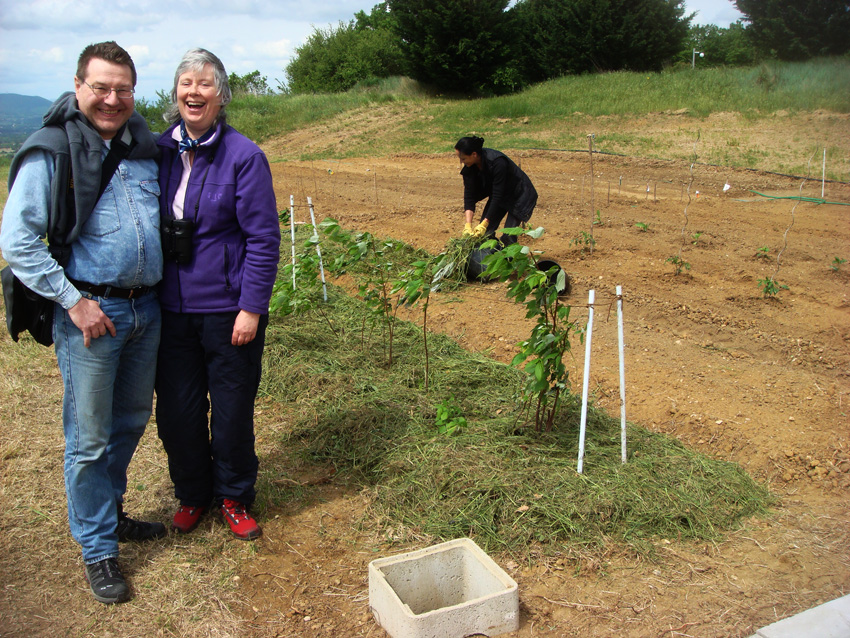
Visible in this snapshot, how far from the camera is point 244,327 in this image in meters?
2.54

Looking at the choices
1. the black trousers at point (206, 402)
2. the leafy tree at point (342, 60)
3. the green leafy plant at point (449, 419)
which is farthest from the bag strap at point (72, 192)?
the leafy tree at point (342, 60)

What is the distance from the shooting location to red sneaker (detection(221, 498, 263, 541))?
280 cm

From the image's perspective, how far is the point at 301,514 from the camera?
305cm

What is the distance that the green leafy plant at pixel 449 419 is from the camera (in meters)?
3.42

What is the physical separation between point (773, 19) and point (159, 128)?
60.2 ft

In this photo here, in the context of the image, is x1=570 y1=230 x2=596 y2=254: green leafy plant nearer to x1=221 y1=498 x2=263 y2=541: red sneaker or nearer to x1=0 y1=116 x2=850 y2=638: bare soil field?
x1=0 y1=116 x2=850 y2=638: bare soil field

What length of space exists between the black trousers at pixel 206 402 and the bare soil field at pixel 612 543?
0.73ft

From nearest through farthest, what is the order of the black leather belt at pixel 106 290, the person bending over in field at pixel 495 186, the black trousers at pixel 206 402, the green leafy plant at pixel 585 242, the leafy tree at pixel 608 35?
the black leather belt at pixel 106 290
the black trousers at pixel 206 402
the person bending over in field at pixel 495 186
the green leafy plant at pixel 585 242
the leafy tree at pixel 608 35

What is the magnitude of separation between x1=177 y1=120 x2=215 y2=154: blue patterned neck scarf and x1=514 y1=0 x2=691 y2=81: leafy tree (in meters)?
24.3

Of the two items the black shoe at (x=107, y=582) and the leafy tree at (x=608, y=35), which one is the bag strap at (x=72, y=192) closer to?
the black shoe at (x=107, y=582)

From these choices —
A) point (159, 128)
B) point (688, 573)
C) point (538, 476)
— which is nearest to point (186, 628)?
point (538, 476)

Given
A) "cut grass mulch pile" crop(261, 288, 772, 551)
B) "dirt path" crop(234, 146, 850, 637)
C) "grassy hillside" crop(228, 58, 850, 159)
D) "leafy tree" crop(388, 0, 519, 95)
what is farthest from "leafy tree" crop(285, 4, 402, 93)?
"cut grass mulch pile" crop(261, 288, 772, 551)

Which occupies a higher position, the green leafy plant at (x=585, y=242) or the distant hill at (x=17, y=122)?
the distant hill at (x=17, y=122)

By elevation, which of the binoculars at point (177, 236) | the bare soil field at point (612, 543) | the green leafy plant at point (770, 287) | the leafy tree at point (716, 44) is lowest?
the bare soil field at point (612, 543)
